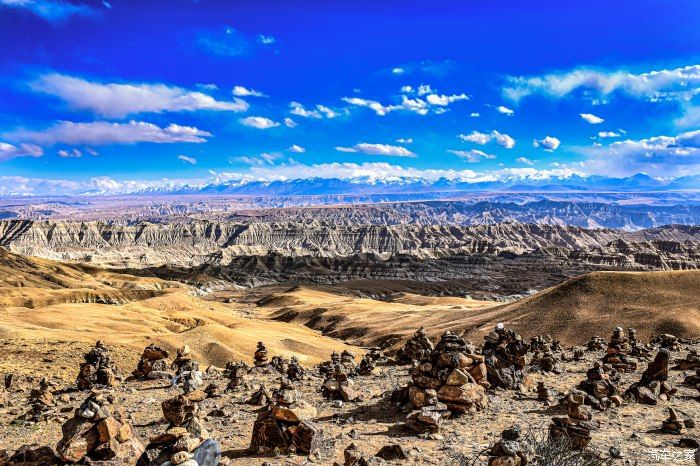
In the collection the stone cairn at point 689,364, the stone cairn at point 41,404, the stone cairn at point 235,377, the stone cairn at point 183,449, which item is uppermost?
the stone cairn at point 183,449

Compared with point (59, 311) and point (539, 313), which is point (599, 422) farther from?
point (59, 311)

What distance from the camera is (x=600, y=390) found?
17.1 m

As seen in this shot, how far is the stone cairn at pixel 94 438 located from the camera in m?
11.1

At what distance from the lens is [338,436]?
13.7m

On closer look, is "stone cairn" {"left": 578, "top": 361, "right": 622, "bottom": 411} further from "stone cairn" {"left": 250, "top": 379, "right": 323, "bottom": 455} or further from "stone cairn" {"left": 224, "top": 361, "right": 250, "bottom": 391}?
"stone cairn" {"left": 224, "top": 361, "right": 250, "bottom": 391}

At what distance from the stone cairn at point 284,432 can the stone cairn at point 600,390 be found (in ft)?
33.0

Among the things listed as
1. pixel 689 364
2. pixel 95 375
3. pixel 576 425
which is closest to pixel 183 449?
pixel 576 425

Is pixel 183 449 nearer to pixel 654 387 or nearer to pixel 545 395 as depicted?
pixel 545 395

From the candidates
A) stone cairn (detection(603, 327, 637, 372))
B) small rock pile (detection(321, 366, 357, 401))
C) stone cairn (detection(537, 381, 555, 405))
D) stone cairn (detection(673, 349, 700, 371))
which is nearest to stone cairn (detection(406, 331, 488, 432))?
small rock pile (detection(321, 366, 357, 401))

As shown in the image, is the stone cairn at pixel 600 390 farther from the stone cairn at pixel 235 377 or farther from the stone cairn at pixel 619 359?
the stone cairn at pixel 235 377

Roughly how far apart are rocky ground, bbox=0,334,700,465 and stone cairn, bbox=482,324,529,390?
0.51 metres

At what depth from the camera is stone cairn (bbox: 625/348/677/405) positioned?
55.1 feet

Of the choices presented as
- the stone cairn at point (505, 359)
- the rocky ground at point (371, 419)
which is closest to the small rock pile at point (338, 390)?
the rocky ground at point (371, 419)

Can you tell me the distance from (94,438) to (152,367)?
40.8ft
